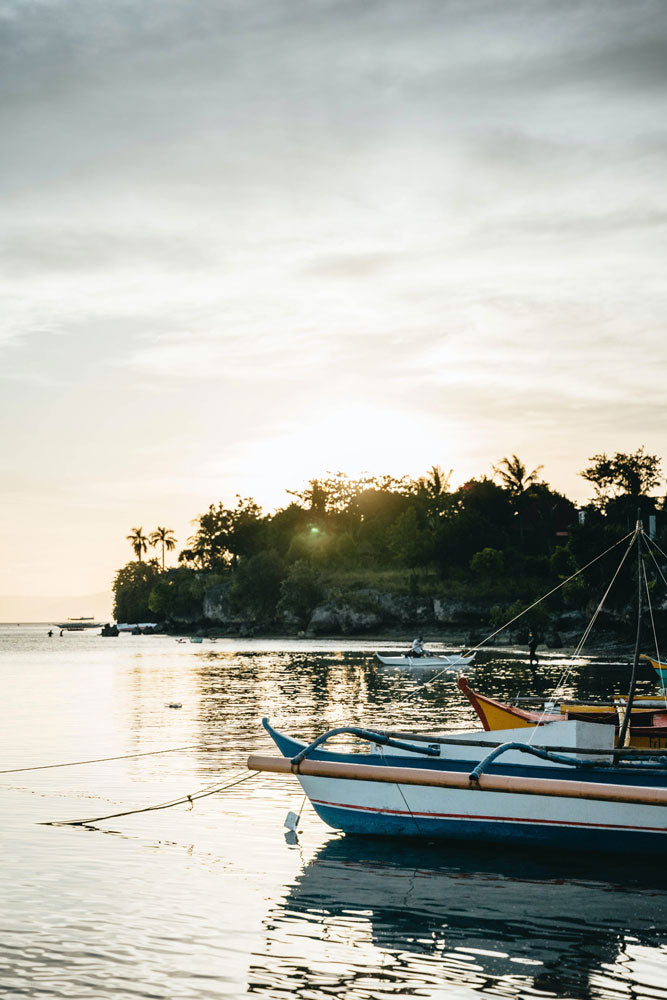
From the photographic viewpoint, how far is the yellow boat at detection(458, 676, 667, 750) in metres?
21.8

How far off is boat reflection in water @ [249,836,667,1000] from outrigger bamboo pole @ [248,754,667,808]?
4.67 ft

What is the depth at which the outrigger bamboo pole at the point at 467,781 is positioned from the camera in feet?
48.0

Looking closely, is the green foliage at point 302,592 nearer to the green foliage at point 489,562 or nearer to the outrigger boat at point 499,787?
the green foliage at point 489,562

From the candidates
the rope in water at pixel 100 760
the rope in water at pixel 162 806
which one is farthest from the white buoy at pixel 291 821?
the rope in water at pixel 100 760

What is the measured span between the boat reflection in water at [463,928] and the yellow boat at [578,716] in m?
4.22

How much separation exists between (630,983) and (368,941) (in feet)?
10.9

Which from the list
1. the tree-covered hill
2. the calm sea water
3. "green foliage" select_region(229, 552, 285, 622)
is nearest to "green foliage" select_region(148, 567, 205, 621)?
the tree-covered hill

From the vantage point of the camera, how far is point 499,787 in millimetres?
15062

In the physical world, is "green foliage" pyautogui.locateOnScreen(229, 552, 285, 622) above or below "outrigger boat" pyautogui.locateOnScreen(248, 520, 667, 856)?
above

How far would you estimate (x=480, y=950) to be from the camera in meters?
12.1

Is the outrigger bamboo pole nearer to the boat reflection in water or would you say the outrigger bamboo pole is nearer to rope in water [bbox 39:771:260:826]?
the boat reflection in water

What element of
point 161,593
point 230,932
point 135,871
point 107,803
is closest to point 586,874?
point 230,932

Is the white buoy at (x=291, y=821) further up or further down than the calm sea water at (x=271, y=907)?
further up

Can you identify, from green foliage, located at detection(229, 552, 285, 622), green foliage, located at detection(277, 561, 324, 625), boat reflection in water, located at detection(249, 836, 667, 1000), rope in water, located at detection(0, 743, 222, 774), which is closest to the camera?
boat reflection in water, located at detection(249, 836, 667, 1000)
